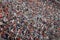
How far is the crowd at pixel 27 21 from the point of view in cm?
703

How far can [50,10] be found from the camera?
11.2 metres

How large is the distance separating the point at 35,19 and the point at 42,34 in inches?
38.3

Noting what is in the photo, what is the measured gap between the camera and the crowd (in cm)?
703

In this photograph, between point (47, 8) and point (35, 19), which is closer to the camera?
point (35, 19)

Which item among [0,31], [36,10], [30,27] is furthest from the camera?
[36,10]

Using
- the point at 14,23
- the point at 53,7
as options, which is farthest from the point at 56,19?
the point at 14,23

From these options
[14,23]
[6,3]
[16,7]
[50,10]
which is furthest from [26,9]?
[50,10]

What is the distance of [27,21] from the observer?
26.3ft

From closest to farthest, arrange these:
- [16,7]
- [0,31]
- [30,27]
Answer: [0,31] < [30,27] < [16,7]

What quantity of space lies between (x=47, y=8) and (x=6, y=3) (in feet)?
12.2

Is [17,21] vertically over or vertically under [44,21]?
over

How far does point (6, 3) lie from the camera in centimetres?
823

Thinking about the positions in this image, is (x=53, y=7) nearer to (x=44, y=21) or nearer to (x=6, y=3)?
(x=44, y=21)

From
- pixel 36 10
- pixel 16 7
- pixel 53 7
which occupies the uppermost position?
pixel 16 7
